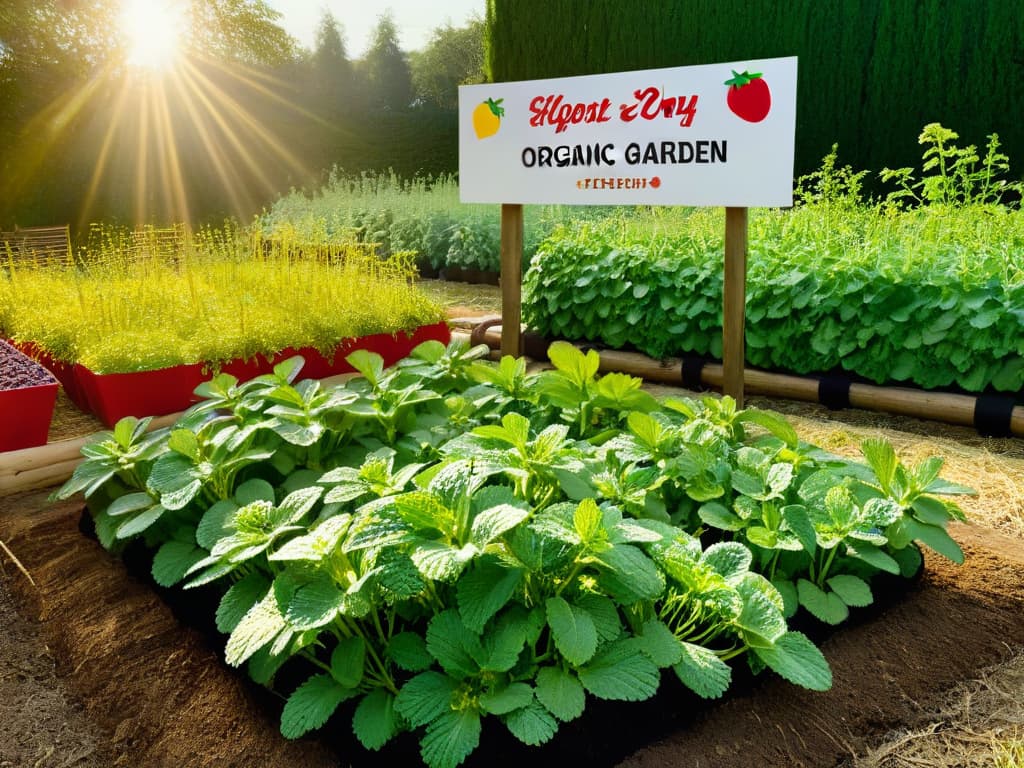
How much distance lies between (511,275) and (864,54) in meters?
6.02

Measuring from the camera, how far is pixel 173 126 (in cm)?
1528

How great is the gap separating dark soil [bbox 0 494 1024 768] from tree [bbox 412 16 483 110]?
3162cm

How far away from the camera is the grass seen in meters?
3.44

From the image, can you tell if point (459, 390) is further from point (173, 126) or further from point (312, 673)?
point (173, 126)

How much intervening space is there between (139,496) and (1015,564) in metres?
2.14

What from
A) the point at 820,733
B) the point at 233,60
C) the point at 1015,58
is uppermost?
the point at 233,60

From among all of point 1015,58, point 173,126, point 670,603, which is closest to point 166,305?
point 670,603

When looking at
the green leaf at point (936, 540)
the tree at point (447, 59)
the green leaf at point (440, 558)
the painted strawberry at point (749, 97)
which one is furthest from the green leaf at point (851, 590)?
the tree at point (447, 59)

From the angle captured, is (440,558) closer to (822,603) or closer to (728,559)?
(728,559)

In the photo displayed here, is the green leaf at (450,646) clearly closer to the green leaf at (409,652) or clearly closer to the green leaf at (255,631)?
the green leaf at (409,652)

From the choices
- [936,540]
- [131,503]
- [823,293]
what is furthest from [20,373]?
[823,293]

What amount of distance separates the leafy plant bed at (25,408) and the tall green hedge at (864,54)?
7.72m

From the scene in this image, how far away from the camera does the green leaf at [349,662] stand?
56.7 inches

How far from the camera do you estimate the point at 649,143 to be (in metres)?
3.34
